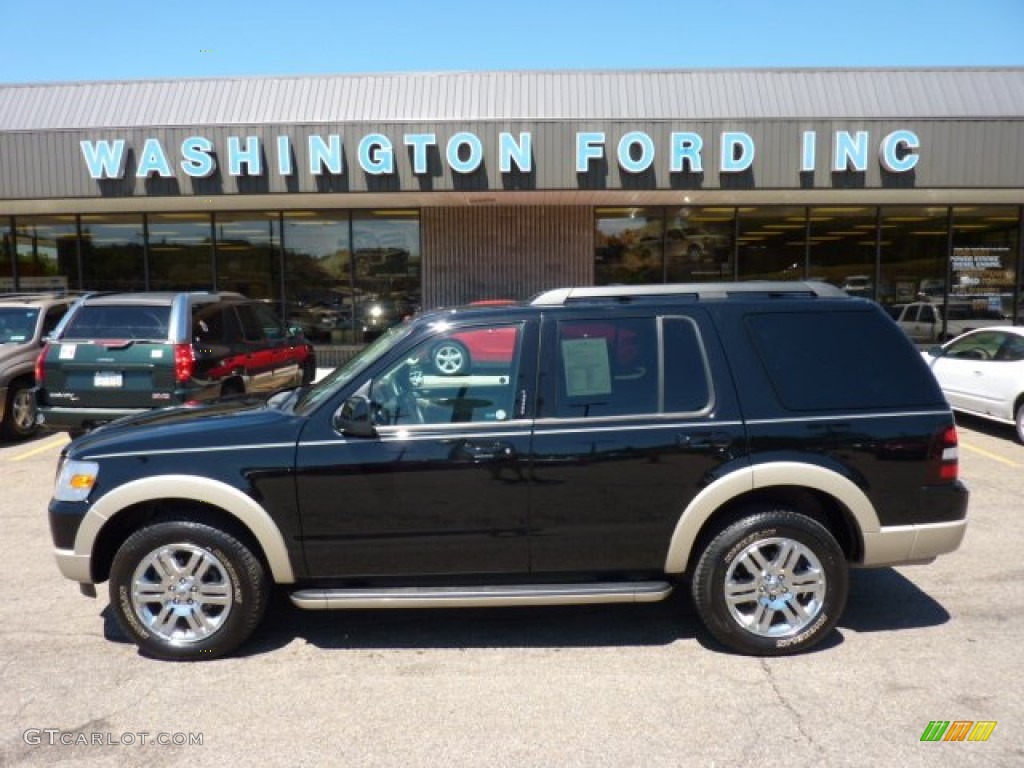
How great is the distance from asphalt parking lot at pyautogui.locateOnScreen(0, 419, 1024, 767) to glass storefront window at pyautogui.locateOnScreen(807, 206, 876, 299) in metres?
12.2

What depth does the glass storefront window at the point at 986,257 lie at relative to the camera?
15680mm

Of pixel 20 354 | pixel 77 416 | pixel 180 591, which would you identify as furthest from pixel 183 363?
pixel 180 591

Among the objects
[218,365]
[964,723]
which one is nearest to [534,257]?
[218,365]

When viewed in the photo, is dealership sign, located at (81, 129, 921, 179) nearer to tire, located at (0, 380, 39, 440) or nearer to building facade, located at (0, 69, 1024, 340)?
building facade, located at (0, 69, 1024, 340)

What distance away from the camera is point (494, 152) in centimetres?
1249

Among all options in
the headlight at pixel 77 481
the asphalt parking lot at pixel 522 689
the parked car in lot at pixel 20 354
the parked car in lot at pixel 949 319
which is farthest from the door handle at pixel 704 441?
the parked car in lot at pixel 949 319

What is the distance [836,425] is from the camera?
3.82m

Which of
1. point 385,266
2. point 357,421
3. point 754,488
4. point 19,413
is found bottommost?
point 19,413

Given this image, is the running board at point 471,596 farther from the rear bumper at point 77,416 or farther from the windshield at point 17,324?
the windshield at point 17,324

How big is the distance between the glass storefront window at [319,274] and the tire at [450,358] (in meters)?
12.2

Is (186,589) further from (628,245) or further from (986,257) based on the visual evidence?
(986,257)

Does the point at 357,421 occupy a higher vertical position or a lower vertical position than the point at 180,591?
higher

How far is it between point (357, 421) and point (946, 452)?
Answer: 296 centimetres

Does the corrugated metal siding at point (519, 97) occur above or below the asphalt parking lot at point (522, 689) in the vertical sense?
above
